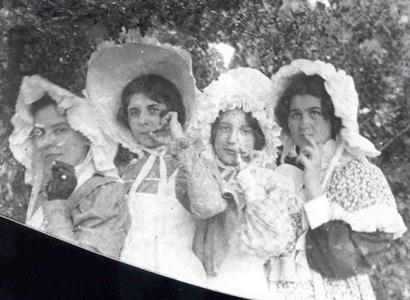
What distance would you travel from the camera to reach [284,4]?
10.6 feet

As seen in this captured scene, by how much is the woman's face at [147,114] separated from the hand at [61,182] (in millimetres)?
307

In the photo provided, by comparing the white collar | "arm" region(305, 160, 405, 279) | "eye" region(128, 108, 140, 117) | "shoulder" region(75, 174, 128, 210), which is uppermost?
"eye" region(128, 108, 140, 117)

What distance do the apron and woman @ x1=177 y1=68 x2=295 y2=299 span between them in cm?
3

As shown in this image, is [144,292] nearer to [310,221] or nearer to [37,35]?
[310,221]

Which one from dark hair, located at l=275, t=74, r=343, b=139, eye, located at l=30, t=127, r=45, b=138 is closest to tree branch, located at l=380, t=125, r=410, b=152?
dark hair, located at l=275, t=74, r=343, b=139

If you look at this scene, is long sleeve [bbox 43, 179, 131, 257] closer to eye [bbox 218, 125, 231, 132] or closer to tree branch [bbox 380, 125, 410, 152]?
eye [bbox 218, 125, 231, 132]

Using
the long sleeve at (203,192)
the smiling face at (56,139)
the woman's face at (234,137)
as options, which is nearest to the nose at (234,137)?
the woman's face at (234,137)

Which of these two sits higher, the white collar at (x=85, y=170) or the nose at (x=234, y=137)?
the nose at (x=234, y=137)

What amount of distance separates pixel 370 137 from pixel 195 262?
2.53 ft

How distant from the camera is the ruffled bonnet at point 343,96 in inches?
124

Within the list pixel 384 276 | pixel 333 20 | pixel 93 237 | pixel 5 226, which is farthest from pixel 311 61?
pixel 5 226

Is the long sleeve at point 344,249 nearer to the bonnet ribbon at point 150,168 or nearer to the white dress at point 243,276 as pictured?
the white dress at point 243,276

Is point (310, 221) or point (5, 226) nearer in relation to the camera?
point (310, 221)

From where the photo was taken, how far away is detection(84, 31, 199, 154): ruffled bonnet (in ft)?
10.7
